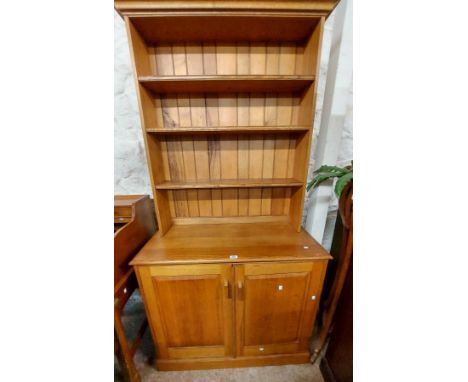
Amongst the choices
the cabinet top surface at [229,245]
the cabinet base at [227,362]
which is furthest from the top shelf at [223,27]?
the cabinet base at [227,362]

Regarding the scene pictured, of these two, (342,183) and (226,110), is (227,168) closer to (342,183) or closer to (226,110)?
(226,110)

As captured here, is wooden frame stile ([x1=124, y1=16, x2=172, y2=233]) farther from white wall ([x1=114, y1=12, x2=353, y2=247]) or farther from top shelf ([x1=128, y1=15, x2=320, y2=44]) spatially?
white wall ([x1=114, y1=12, x2=353, y2=247])

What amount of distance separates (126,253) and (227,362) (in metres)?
1.02

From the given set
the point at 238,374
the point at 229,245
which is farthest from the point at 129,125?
the point at 238,374

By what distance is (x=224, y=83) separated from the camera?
1.10m

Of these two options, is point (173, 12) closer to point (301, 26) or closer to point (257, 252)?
point (301, 26)

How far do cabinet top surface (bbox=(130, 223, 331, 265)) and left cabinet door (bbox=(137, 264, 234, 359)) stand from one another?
0.17ft

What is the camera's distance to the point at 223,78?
3.34ft

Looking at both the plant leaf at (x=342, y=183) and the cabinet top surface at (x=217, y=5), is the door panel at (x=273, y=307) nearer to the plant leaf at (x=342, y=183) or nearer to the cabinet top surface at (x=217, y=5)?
the plant leaf at (x=342, y=183)

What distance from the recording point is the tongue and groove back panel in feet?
3.43

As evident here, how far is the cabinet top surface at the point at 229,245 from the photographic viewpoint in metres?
1.05

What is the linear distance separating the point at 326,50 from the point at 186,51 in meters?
0.98
